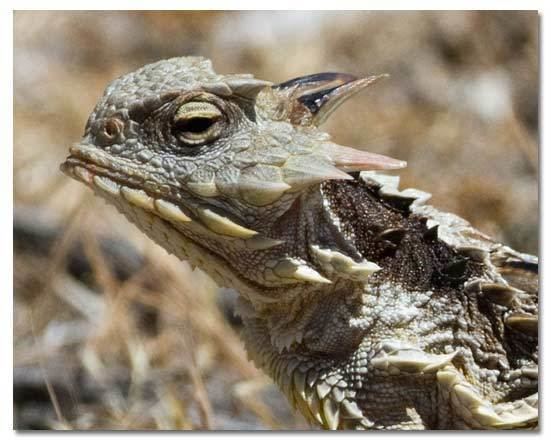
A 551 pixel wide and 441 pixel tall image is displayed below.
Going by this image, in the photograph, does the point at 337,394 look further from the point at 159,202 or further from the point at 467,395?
the point at 159,202

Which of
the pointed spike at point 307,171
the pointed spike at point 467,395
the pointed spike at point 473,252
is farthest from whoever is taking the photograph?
the pointed spike at point 473,252

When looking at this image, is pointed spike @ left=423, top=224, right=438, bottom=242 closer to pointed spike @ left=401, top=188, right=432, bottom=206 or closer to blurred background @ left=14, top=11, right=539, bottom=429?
pointed spike @ left=401, top=188, right=432, bottom=206

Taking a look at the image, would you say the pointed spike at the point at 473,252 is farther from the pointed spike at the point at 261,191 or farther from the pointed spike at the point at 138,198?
the pointed spike at the point at 138,198

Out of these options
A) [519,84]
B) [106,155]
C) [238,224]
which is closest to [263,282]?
[238,224]

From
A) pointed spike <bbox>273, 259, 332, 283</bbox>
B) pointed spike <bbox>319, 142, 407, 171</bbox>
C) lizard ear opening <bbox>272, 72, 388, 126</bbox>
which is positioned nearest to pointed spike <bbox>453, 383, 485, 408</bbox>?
pointed spike <bbox>273, 259, 332, 283</bbox>

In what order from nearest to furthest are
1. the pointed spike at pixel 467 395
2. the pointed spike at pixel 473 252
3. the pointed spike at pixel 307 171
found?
the pointed spike at pixel 307 171 < the pointed spike at pixel 467 395 < the pointed spike at pixel 473 252

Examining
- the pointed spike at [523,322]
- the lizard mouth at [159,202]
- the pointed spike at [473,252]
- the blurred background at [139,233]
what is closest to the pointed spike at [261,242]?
the lizard mouth at [159,202]

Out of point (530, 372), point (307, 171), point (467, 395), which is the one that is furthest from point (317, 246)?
point (530, 372)
